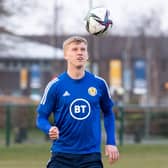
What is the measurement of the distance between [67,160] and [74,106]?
0.56 metres

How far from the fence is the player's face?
17224 mm

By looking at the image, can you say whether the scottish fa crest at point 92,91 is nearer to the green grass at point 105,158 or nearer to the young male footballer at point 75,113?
the young male footballer at point 75,113

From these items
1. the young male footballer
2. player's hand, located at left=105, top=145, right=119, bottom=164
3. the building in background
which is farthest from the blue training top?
the building in background

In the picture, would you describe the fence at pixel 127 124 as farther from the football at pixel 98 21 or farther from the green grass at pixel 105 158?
the football at pixel 98 21

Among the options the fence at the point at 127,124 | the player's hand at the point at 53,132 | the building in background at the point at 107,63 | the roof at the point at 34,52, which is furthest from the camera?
the building in background at the point at 107,63

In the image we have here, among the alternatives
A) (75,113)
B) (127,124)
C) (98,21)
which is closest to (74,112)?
(75,113)

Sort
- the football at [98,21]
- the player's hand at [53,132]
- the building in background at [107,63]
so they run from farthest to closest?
the building in background at [107,63] → the football at [98,21] → the player's hand at [53,132]

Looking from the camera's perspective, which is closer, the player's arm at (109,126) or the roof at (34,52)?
the player's arm at (109,126)

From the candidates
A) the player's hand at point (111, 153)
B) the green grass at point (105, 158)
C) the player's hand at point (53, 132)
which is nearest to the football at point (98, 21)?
the player's hand at point (111, 153)

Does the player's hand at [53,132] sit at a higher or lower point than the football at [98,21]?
lower

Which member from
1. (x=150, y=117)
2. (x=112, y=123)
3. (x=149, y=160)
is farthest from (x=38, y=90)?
(x=112, y=123)

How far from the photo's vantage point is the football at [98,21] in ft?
30.5

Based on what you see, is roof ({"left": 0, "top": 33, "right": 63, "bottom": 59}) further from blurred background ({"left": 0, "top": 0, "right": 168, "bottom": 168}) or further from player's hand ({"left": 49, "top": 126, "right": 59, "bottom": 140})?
player's hand ({"left": 49, "top": 126, "right": 59, "bottom": 140})

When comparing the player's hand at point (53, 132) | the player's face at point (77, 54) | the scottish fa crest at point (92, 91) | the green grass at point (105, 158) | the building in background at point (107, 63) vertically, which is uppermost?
the building in background at point (107, 63)
